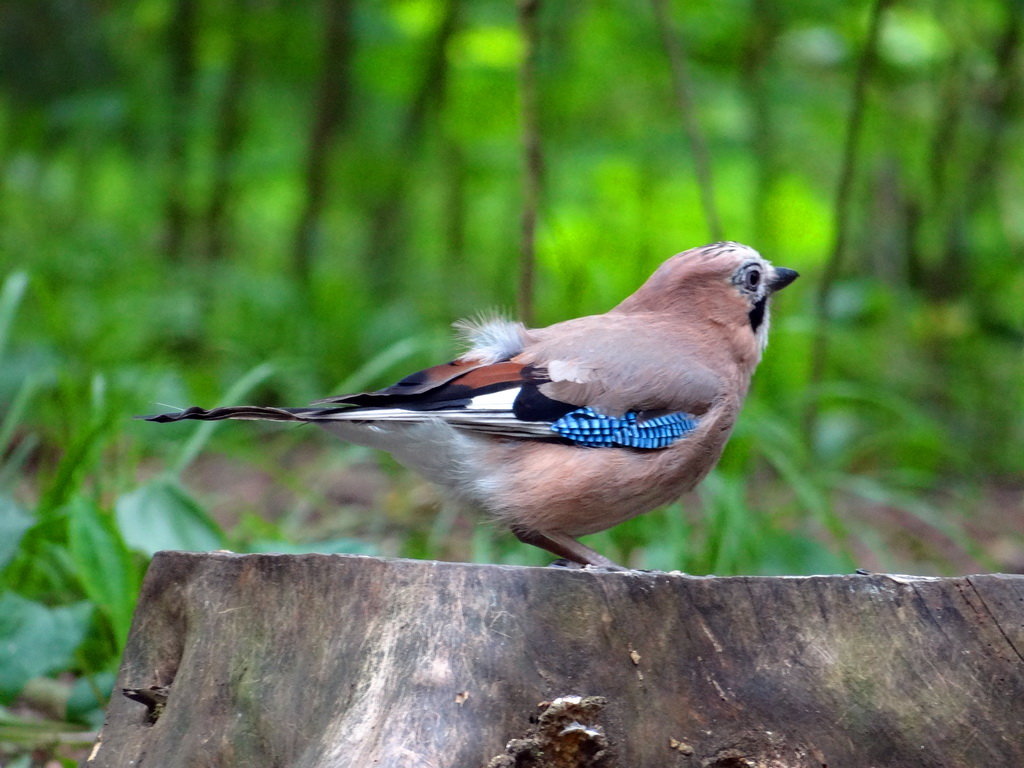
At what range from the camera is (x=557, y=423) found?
3.23 meters

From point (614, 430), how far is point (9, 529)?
1.69m

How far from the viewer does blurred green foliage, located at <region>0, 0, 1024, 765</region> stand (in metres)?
5.91

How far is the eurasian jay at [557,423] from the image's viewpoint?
3174 millimetres

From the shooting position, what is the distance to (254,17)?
7758mm

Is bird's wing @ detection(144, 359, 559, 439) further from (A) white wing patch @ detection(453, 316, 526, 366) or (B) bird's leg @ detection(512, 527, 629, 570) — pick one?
(B) bird's leg @ detection(512, 527, 629, 570)

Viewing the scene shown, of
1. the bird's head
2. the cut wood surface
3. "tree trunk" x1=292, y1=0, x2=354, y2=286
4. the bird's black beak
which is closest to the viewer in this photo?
the cut wood surface

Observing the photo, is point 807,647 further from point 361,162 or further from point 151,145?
point 151,145

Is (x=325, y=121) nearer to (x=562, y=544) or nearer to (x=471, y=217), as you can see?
(x=471, y=217)

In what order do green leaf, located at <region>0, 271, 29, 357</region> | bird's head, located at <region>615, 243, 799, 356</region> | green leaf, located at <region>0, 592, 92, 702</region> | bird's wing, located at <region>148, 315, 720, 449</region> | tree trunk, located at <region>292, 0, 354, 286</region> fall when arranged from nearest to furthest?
green leaf, located at <region>0, 592, 92, 702</region> → bird's wing, located at <region>148, 315, 720, 449</region> → bird's head, located at <region>615, 243, 799, 356</region> → green leaf, located at <region>0, 271, 29, 357</region> → tree trunk, located at <region>292, 0, 354, 286</region>

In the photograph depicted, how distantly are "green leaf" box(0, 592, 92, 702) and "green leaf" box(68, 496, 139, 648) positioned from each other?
14cm

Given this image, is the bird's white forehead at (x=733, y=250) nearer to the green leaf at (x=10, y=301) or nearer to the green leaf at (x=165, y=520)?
the green leaf at (x=165, y=520)

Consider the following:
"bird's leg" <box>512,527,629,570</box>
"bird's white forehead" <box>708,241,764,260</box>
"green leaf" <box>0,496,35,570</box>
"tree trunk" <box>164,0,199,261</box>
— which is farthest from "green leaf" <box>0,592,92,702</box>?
"tree trunk" <box>164,0,199,261</box>

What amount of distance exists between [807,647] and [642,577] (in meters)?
0.34

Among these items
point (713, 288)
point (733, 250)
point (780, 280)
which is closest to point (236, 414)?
point (713, 288)
